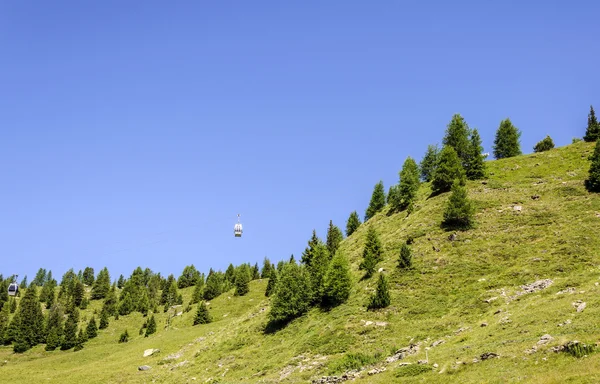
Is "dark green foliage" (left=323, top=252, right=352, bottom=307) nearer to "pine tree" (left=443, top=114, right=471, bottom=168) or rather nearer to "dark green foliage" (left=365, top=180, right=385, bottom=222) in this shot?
"pine tree" (left=443, top=114, right=471, bottom=168)

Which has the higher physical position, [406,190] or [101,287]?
[406,190]

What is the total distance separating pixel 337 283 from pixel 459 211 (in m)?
23.3

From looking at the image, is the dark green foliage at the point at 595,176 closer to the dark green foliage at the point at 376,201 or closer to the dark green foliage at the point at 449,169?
the dark green foliage at the point at 449,169

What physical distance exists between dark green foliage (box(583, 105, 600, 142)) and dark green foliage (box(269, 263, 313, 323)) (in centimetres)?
7836

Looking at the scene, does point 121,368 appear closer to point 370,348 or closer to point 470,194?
point 370,348

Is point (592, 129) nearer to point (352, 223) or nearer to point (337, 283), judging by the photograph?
point (352, 223)

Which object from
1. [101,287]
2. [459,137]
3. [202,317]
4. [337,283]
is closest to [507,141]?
[459,137]

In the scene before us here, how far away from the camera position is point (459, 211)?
66.6 metres

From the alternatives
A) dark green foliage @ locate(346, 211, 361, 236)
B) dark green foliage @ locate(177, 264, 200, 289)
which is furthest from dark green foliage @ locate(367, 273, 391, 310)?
dark green foliage @ locate(177, 264, 200, 289)

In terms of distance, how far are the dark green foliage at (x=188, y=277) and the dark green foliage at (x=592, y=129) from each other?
5325 inches

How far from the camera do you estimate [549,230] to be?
60.2 meters

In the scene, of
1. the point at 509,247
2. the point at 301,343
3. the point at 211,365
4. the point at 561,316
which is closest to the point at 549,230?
the point at 509,247

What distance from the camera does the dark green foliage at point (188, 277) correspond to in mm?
167750

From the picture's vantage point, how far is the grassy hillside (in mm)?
28781
